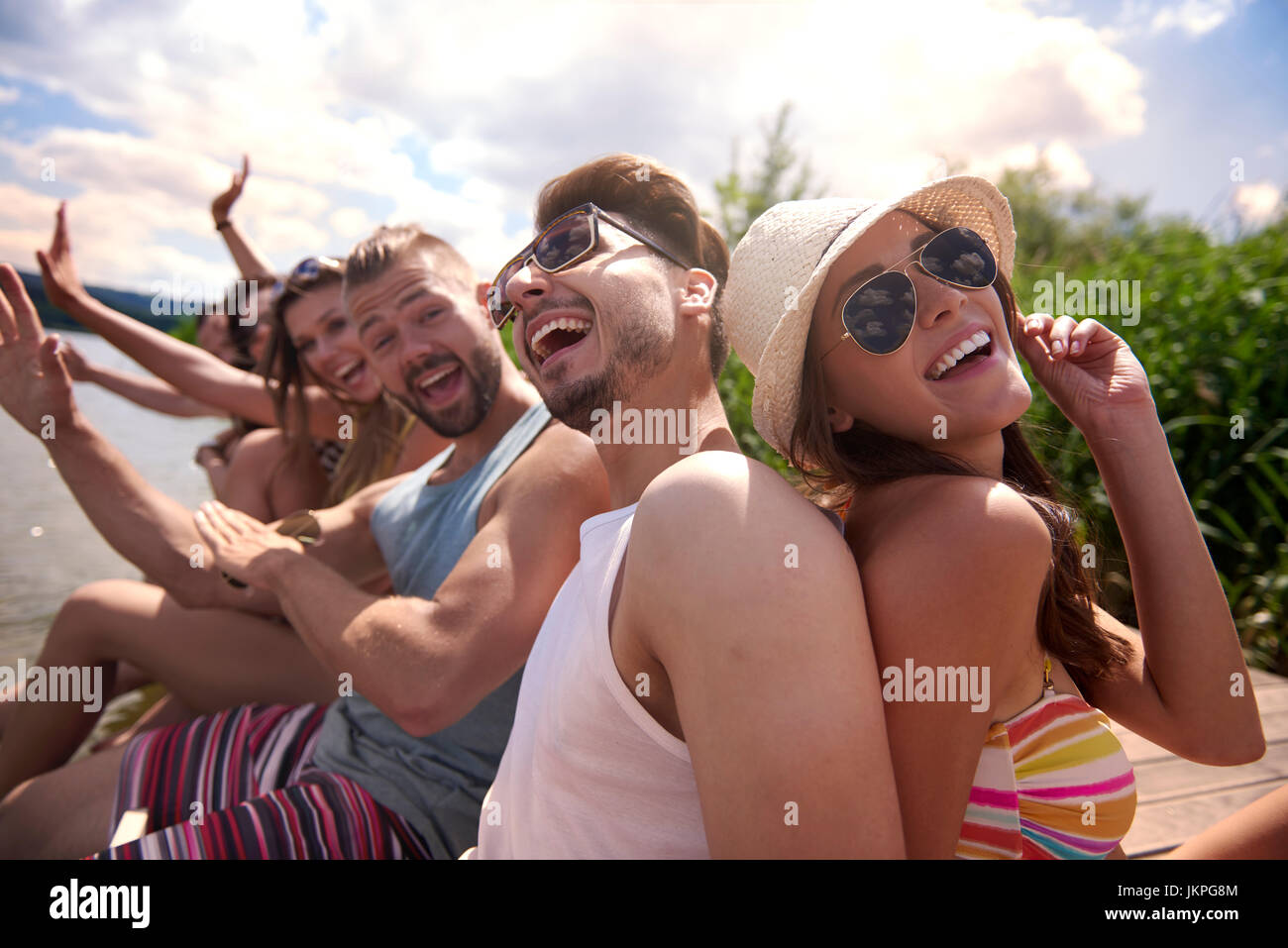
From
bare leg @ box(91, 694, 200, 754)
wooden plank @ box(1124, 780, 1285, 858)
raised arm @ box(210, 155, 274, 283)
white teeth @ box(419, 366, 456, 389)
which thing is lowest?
wooden plank @ box(1124, 780, 1285, 858)

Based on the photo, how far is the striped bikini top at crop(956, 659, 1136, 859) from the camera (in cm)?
113

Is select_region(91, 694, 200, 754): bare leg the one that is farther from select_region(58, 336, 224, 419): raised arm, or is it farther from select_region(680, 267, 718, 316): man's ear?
select_region(680, 267, 718, 316): man's ear

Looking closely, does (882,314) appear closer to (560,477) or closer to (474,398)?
(560,477)

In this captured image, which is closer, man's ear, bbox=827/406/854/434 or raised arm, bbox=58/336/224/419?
man's ear, bbox=827/406/854/434

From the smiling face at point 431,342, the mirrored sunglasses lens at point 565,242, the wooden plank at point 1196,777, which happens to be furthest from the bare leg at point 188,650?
the wooden plank at point 1196,777

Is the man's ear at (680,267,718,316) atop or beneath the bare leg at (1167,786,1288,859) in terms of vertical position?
atop

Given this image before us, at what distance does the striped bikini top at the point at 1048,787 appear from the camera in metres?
1.13

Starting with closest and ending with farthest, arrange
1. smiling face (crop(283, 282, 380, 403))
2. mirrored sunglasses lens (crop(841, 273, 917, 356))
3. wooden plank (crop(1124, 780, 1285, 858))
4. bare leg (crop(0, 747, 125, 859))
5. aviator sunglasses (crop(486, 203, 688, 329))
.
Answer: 1. mirrored sunglasses lens (crop(841, 273, 917, 356))
2. aviator sunglasses (crop(486, 203, 688, 329))
3. wooden plank (crop(1124, 780, 1285, 858))
4. bare leg (crop(0, 747, 125, 859))
5. smiling face (crop(283, 282, 380, 403))

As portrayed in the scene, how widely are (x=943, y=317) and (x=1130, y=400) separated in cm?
49

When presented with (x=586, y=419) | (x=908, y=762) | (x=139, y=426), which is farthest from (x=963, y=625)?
(x=139, y=426)

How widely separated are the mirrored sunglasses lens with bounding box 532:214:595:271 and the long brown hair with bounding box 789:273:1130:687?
0.67 meters

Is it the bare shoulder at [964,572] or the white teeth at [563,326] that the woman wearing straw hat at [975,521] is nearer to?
the bare shoulder at [964,572]

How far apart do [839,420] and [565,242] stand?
2.54ft

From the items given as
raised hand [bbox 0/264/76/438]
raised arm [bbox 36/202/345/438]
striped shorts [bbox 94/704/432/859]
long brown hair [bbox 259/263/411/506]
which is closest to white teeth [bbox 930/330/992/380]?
striped shorts [bbox 94/704/432/859]
